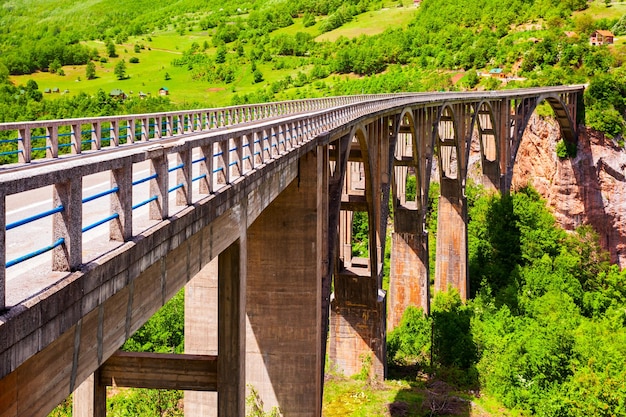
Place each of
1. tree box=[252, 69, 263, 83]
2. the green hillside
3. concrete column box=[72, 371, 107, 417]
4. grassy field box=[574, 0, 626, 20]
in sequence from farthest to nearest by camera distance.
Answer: tree box=[252, 69, 263, 83], grassy field box=[574, 0, 626, 20], the green hillside, concrete column box=[72, 371, 107, 417]

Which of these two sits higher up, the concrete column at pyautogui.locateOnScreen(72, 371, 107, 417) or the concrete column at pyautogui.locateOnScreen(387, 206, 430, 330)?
the concrete column at pyautogui.locateOnScreen(72, 371, 107, 417)

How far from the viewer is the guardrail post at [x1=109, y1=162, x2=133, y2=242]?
6.54 m

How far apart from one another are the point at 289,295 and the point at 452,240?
32.6 meters

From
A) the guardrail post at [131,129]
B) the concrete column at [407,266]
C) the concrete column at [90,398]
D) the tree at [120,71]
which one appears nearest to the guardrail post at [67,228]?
the concrete column at [90,398]

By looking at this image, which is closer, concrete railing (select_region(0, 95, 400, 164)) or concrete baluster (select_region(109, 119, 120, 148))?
concrete railing (select_region(0, 95, 400, 164))

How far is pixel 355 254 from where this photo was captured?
2303 inches

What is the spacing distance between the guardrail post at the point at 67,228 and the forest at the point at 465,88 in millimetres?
25805

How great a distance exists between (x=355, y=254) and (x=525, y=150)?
66.4ft

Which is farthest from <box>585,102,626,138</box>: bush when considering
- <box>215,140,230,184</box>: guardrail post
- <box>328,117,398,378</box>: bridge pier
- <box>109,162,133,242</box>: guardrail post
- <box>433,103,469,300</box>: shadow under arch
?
<box>109,162,133,242</box>: guardrail post

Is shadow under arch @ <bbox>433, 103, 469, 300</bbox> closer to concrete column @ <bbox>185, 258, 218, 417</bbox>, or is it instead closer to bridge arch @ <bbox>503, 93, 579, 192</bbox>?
bridge arch @ <bbox>503, 93, 579, 192</bbox>

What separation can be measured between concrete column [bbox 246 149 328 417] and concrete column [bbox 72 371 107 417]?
202 inches

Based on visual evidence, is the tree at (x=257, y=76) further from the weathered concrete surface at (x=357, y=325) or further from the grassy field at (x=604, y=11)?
the weathered concrete surface at (x=357, y=325)

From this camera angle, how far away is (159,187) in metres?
7.55

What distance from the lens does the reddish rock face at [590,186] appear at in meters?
59.6
